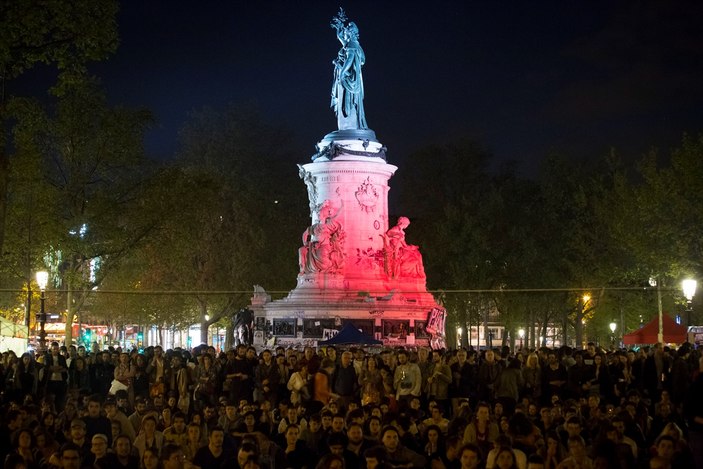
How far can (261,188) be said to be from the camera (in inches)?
2525

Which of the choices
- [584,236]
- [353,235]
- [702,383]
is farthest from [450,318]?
[702,383]

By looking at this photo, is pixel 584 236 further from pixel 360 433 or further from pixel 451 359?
pixel 360 433

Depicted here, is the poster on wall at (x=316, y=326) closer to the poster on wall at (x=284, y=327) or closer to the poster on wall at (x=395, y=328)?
→ the poster on wall at (x=284, y=327)

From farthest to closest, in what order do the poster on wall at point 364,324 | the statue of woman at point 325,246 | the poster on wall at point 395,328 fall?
the statue of woman at point 325,246 < the poster on wall at point 395,328 < the poster on wall at point 364,324

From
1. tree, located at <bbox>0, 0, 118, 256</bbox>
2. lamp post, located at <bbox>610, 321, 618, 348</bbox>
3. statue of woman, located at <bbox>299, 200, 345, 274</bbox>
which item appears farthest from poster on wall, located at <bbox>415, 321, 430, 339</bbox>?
lamp post, located at <bbox>610, 321, 618, 348</bbox>

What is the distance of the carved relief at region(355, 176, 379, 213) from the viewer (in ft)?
129

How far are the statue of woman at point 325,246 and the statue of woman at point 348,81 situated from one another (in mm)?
3821

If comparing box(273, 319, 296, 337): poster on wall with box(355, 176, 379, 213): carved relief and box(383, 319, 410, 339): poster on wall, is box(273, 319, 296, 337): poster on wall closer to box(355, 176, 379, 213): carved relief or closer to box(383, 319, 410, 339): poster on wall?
box(383, 319, 410, 339): poster on wall

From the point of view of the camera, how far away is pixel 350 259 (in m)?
39.0

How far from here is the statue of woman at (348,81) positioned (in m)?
40.8

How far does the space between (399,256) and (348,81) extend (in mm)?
6890

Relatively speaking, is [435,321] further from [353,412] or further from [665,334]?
[353,412]

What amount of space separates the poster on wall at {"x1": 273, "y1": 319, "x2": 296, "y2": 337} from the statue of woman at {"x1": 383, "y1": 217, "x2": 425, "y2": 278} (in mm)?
4364

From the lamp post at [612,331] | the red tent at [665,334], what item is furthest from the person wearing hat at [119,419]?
the lamp post at [612,331]
